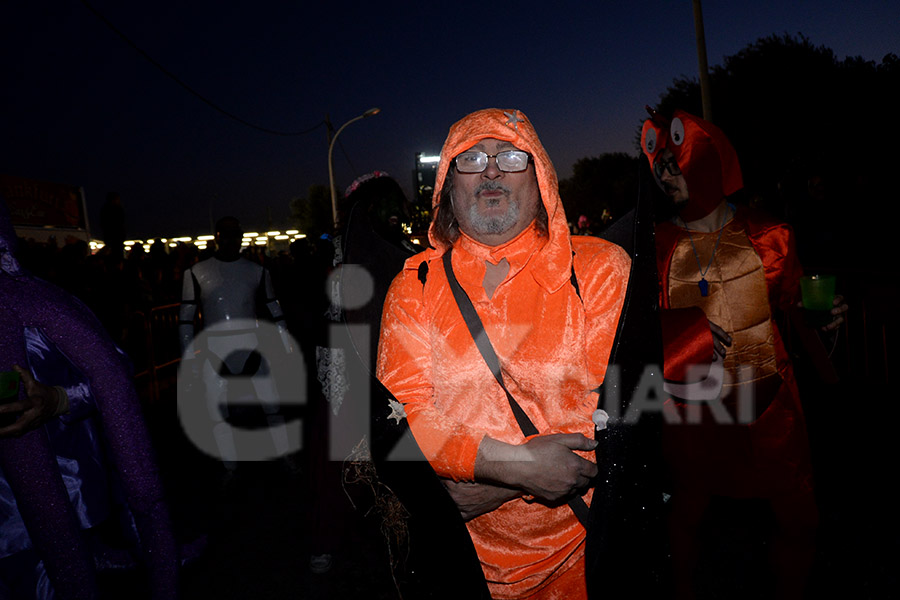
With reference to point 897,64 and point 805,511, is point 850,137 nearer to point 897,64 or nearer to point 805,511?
point 897,64

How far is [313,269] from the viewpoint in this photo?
4922 millimetres

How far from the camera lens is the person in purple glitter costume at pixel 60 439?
2.06m

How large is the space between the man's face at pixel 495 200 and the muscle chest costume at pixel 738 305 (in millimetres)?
1060

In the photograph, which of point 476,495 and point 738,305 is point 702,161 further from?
point 476,495

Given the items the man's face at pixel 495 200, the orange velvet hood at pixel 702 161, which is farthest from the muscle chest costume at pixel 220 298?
the orange velvet hood at pixel 702 161

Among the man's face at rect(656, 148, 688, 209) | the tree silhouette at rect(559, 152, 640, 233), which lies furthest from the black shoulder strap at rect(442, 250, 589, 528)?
the tree silhouette at rect(559, 152, 640, 233)

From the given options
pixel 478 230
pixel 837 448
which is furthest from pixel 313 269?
pixel 837 448

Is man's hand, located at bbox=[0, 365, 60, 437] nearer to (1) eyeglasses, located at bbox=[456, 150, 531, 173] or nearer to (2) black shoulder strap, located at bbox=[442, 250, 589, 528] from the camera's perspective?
(2) black shoulder strap, located at bbox=[442, 250, 589, 528]

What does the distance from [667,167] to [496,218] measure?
154 cm

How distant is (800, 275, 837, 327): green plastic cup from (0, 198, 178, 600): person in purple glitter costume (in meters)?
3.10

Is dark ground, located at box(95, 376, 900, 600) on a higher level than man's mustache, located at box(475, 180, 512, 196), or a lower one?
lower

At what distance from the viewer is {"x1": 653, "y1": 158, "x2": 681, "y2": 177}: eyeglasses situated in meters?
2.96

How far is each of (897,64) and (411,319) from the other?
91.4 feet

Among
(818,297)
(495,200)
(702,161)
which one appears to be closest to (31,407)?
(495,200)
